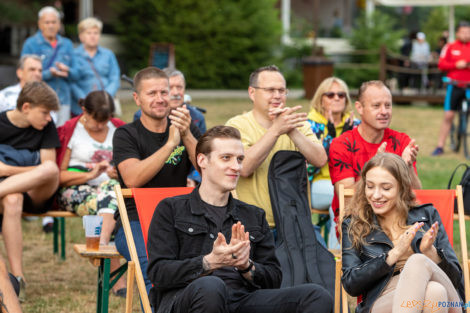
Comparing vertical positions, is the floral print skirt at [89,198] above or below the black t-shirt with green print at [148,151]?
below

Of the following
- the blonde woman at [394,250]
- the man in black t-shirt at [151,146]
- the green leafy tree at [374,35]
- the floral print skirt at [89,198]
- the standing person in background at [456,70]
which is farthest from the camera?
the green leafy tree at [374,35]

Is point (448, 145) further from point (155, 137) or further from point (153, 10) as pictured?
point (153, 10)

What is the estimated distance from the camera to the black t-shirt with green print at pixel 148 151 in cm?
500

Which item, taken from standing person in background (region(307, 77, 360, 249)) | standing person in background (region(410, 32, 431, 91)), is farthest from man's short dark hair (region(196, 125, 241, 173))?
standing person in background (region(410, 32, 431, 91))

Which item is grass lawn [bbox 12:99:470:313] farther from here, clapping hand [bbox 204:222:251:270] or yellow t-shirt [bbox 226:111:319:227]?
clapping hand [bbox 204:222:251:270]

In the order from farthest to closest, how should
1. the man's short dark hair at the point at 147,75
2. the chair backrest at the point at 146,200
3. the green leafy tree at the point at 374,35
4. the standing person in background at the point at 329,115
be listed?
the green leafy tree at the point at 374,35, the standing person in background at the point at 329,115, the man's short dark hair at the point at 147,75, the chair backrest at the point at 146,200

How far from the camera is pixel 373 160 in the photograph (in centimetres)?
414

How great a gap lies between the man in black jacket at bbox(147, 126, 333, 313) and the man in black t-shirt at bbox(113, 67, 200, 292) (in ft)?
2.84

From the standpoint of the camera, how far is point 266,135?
491 cm

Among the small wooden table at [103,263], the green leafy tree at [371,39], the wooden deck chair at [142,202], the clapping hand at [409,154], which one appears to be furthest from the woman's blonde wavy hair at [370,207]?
the green leafy tree at [371,39]

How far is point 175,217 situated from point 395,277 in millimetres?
1185

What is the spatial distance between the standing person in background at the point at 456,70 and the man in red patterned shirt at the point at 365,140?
6.72 metres

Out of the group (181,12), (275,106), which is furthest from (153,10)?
(275,106)

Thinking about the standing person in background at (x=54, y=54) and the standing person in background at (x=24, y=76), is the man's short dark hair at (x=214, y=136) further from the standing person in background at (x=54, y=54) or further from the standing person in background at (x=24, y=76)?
the standing person in background at (x=54, y=54)
